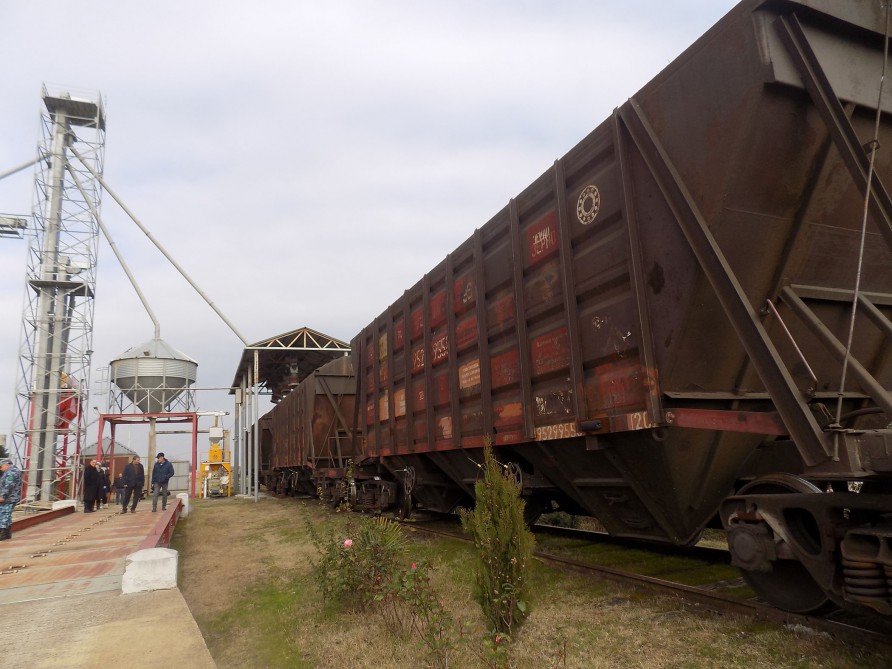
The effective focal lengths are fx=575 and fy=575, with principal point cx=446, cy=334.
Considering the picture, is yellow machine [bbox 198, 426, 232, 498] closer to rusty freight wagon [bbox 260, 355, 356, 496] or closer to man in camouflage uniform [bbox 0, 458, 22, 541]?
rusty freight wagon [bbox 260, 355, 356, 496]

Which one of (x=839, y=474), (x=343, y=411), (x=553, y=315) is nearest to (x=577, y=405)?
(x=553, y=315)

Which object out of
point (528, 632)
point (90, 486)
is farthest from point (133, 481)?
point (528, 632)

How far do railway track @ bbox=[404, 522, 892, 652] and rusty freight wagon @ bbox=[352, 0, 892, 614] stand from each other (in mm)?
184

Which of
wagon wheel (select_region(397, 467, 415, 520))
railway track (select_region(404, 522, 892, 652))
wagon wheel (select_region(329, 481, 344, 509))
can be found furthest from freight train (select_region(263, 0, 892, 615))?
wagon wheel (select_region(329, 481, 344, 509))

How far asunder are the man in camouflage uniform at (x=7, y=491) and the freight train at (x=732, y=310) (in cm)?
876

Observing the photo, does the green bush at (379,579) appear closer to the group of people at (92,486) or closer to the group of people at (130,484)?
the group of people at (130,484)

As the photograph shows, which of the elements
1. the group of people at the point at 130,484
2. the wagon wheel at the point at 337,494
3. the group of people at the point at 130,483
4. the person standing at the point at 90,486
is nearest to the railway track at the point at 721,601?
the wagon wheel at the point at 337,494

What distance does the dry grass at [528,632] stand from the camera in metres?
3.54

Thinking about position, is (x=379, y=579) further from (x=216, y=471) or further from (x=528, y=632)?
(x=216, y=471)

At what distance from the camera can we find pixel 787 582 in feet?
12.8

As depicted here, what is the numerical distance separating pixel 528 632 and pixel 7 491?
9978 millimetres

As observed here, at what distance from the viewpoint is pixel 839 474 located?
3.02m

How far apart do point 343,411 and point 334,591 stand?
9802mm

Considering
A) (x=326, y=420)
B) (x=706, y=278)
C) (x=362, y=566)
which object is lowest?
(x=362, y=566)
